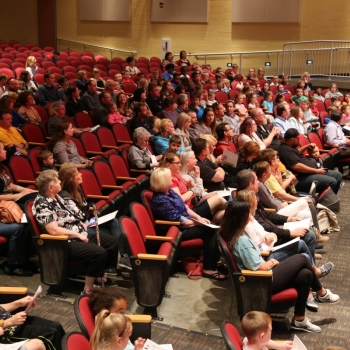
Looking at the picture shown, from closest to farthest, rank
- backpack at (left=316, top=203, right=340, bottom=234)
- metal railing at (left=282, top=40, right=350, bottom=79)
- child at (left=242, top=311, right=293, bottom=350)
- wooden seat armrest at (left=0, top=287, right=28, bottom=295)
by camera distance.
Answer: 1. child at (left=242, top=311, right=293, bottom=350)
2. wooden seat armrest at (left=0, top=287, right=28, bottom=295)
3. backpack at (left=316, top=203, right=340, bottom=234)
4. metal railing at (left=282, top=40, right=350, bottom=79)

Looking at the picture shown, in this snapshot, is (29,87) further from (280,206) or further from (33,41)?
(33,41)

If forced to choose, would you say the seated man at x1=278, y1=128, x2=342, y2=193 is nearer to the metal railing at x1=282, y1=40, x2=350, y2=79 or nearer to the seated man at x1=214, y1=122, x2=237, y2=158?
the seated man at x1=214, y1=122, x2=237, y2=158

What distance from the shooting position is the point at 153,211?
443 cm

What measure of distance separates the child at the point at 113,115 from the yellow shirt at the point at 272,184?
2690 mm

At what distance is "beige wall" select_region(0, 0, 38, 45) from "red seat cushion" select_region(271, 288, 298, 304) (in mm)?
12433

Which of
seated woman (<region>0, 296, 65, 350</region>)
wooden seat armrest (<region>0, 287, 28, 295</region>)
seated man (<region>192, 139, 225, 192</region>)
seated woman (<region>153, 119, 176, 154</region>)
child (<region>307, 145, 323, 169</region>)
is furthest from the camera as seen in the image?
child (<region>307, 145, 323, 169</region>)

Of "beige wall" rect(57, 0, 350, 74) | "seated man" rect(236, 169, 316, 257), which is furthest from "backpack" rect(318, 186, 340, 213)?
"beige wall" rect(57, 0, 350, 74)

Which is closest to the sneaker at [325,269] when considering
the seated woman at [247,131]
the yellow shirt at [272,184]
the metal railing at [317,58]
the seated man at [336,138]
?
the yellow shirt at [272,184]

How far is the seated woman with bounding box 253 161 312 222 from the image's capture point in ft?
15.5

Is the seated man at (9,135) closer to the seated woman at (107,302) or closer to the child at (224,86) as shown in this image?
the seated woman at (107,302)

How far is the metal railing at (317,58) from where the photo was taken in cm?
1302

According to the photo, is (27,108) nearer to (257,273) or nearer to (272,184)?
(272,184)

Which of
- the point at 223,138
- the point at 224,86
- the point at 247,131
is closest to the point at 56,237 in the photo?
the point at 223,138

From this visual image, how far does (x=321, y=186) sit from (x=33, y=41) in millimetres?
10820
